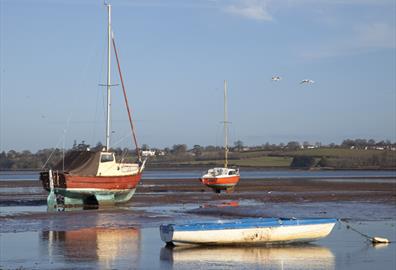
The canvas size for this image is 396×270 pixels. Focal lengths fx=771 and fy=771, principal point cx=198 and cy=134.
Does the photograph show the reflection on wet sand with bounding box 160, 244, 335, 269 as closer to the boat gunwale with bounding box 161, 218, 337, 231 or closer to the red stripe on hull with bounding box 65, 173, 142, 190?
the boat gunwale with bounding box 161, 218, 337, 231

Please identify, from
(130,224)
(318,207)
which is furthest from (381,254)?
(318,207)

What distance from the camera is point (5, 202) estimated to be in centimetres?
5131

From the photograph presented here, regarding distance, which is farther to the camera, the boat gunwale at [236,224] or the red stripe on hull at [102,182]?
the red stripe on hull at [102,182]

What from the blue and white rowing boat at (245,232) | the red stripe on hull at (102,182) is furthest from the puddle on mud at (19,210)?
the blue and white rowing boat at (245,232)

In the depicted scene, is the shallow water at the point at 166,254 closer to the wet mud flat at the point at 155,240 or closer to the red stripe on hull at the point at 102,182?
the wet mud flat at the point at 155,240

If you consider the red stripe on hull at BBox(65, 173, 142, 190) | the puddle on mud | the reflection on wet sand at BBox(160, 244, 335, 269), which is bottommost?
the puddle on mud

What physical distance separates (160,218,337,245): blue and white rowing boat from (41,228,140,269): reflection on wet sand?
4.72ft

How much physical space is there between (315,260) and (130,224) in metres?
12.8

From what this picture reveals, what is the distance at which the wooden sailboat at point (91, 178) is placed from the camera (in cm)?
4428

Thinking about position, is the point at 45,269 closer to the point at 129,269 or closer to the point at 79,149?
the point at 129,269

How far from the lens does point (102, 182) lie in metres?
45.8

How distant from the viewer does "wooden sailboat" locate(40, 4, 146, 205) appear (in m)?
44.3

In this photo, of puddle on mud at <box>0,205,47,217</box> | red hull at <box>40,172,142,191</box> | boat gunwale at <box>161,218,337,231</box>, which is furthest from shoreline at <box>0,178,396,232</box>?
boat gunwale at <box>161,218,337,231</box>

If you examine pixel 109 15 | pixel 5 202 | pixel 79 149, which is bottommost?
pixel 5 202
